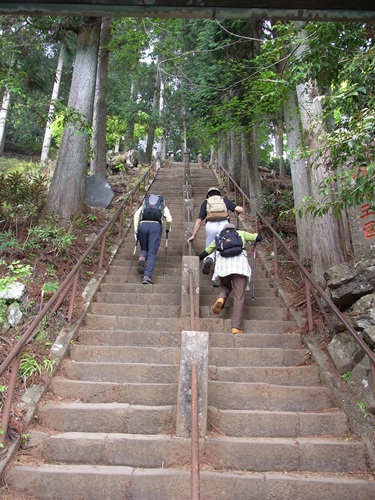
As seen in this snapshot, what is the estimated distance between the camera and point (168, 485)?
128 inches

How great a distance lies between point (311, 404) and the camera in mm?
4238

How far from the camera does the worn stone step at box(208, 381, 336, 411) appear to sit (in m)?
4.23

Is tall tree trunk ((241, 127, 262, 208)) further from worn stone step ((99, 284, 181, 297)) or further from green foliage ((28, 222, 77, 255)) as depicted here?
green foliage ((28, 222, 77, 255))

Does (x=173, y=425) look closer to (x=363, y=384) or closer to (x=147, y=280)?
(x=363, y=384)

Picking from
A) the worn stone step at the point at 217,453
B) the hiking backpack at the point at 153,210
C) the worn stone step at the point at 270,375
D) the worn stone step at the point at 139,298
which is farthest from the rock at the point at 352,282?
the hiking backpack at the point at 153,210

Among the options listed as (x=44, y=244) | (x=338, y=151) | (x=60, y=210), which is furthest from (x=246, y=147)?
(x=338, y=151)

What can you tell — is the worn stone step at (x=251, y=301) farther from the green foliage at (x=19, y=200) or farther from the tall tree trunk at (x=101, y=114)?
the tall tree trunk at (x=101, y=114)

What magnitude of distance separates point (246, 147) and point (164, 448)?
1008cm

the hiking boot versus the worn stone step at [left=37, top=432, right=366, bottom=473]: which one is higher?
the hiking boot

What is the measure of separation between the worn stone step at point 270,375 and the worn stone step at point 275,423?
2.06 feet

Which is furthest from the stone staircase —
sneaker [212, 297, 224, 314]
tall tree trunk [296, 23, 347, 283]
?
tall tree trunk [296, 23, 347, 283]

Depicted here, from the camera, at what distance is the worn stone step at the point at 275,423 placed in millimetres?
3887

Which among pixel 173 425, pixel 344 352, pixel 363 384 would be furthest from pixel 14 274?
pixel 363 384

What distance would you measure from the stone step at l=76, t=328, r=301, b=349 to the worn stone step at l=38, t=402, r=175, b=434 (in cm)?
133
